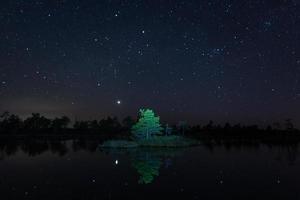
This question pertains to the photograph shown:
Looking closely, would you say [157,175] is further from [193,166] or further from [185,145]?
[185,145]

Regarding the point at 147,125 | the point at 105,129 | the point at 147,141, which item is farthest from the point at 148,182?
the point at 105,129

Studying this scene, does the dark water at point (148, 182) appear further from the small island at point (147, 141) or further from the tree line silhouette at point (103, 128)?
the tree line silhouette at point (103, 128)

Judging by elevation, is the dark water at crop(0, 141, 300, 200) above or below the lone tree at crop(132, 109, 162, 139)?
below

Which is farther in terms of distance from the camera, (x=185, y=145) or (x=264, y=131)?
(x=264, y=131)

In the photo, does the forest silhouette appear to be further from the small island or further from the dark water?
the dark water

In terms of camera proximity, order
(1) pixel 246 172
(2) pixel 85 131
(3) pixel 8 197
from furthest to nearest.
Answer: (2) pixel 85 131, (1) pixel 246 172, (3) pixel 8 197

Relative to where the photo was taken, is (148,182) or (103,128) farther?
(103,128)

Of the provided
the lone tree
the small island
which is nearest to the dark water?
the small island

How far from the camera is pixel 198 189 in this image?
21.3m

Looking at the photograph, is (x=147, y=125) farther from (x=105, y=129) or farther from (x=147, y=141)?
(x=105, y=129)

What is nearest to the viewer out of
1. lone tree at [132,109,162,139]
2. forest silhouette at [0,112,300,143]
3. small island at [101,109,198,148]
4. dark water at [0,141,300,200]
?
dark water at [0,141,300,200]

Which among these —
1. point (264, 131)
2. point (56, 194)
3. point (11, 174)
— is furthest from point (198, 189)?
point (264, 131)

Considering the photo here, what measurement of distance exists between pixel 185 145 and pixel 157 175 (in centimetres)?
4279

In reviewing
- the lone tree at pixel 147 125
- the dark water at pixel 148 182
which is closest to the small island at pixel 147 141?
the lone tree at pixel 147 125
